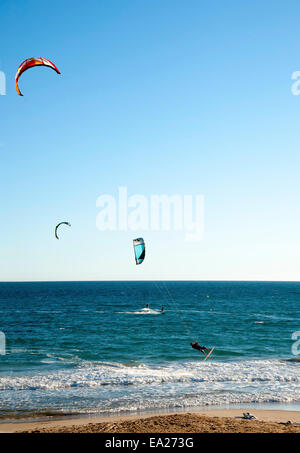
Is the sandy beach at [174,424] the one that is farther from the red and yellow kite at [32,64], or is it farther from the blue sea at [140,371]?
the red and yellow kite at [32,64]

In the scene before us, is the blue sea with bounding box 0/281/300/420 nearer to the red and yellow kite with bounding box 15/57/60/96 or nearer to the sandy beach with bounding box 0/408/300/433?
the sandy beach with bounding box 0/408/300/433

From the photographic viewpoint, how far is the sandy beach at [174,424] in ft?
33.0

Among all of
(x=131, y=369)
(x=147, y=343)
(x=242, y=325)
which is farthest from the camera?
(x=242, y=325)

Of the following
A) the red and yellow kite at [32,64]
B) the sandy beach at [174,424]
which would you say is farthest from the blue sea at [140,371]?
the red and yellow kite at [32,64]

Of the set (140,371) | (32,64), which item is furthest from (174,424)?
(32,64)

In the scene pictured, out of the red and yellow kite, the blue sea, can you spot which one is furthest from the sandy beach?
the red and yellow kite

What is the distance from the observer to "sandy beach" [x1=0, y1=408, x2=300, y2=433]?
10057 mm

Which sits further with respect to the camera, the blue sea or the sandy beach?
the blue sea

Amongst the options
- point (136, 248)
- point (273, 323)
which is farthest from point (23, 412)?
point (273, 323)

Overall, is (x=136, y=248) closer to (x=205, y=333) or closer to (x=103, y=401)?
(x=103, y=401)

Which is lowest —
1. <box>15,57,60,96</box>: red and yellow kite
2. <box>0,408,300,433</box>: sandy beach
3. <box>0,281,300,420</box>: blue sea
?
<box>0,281,300,420</box>: blue sea

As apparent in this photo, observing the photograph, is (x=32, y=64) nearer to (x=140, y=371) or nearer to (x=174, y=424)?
(x=174, y=424)
